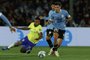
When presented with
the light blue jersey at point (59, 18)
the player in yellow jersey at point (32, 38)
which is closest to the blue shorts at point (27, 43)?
the player in yellow jersey at point (32, 38)

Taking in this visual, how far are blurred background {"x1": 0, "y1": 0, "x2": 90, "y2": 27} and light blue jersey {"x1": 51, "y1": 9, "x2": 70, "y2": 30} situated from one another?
10.3 meters

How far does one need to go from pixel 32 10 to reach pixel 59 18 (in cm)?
1182

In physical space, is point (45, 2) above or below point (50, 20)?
below

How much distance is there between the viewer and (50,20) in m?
17.5

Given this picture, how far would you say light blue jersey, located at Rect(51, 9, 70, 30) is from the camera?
17.6m

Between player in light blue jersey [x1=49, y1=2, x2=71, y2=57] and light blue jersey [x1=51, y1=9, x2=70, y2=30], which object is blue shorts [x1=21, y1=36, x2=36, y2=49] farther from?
light blue jersey [x1=51, y1=9, x2=70, y2=30]

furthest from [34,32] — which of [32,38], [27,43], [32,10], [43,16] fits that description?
[32,10]

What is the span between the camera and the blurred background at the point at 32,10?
28.5 m

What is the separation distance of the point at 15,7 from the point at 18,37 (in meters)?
5.35

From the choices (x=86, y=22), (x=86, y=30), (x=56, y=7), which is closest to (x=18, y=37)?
(x=86, y=30)

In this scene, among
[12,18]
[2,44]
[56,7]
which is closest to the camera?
[56,7]

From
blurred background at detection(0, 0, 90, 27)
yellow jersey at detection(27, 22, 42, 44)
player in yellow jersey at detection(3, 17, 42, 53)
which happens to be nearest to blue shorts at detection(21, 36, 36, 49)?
player in yellow jersey at detection(3, 17, 42, 53)

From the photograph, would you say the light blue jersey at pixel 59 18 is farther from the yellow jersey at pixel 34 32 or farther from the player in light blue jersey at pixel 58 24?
the yellow jersey at pixel 34 32

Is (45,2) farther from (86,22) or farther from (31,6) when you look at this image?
(86,22)
